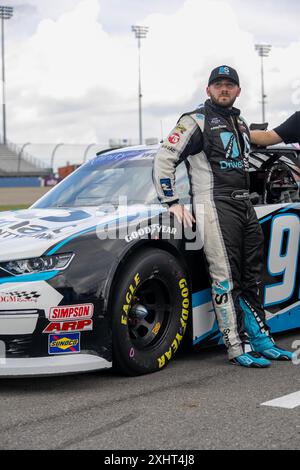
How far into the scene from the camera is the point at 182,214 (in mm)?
4078

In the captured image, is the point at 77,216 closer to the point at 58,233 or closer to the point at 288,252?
the point at 58,233

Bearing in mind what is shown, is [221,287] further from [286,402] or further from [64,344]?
[64,344]

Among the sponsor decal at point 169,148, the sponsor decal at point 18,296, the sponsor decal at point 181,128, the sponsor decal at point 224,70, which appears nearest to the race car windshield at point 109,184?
the sponsor decal at point 169,148

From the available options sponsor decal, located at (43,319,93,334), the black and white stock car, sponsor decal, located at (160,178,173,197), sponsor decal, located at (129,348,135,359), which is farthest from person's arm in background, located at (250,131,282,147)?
sponsor decal, located at (43,319,93,334)

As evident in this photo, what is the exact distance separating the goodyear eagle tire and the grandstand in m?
54.6

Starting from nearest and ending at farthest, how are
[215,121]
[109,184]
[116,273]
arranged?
[116,273] → [215,121] → [109,184]

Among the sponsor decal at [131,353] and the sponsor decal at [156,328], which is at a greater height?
the sponsor decal at [156,328]

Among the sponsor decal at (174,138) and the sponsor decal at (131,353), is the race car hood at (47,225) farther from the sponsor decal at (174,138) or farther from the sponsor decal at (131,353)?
the sponsor decal at (131,353)

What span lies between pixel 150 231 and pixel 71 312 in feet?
2.25

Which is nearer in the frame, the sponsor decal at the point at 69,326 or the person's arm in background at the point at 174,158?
the sponsor decal at the point at 69,326

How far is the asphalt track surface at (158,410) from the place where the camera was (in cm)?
282

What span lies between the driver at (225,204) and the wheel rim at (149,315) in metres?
0.33

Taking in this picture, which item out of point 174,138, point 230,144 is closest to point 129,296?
point 174,138

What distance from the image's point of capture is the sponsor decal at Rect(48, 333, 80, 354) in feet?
11.7
